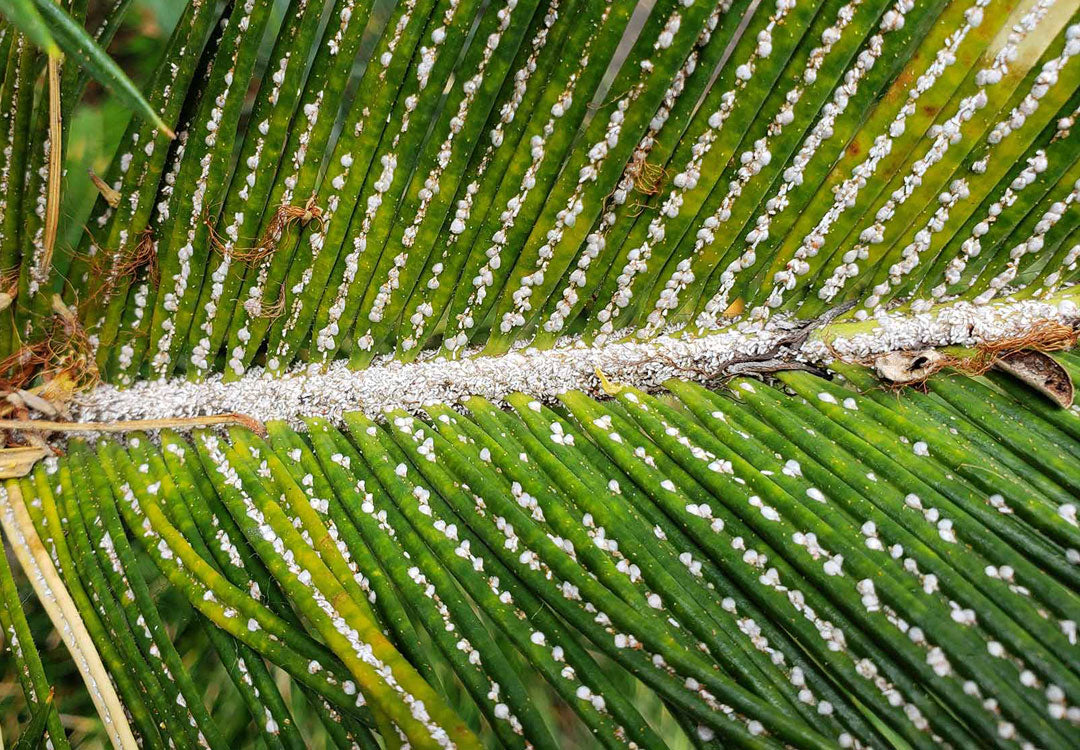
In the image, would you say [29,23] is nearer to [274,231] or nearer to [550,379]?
[274,231]

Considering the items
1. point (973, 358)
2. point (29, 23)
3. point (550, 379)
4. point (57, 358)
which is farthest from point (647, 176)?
point (57, 358)

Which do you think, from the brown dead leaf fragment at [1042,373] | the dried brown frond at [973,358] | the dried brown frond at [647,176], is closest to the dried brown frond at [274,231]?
the dried brown frond at [647,176]

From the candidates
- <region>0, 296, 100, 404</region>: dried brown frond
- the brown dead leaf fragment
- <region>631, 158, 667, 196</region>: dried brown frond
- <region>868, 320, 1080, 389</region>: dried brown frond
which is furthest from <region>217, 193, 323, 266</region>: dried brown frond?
the brown dead leaf fragment

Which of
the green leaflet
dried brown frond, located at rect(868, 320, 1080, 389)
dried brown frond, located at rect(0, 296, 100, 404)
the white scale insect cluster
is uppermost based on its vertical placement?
dried brown frond, located at rect(868, 320, 1080, 389)

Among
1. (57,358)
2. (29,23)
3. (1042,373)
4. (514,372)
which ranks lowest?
(57,358)

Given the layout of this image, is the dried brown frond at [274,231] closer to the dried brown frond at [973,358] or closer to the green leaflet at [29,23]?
the green leaflet at [29,23]

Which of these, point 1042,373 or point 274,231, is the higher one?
point 1042,373

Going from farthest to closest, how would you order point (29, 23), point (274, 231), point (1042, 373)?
1. point (274, 231)
2. point (1042, 373)
3. point (29, 23)

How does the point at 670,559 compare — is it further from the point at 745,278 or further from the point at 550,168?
the point at 550,168

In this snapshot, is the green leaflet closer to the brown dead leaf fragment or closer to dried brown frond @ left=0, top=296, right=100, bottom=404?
dried brown frond @ left=0, top=296, right=100, bottom=404
